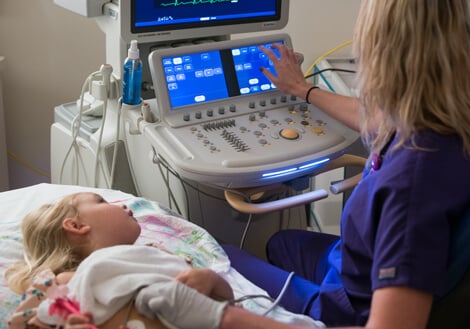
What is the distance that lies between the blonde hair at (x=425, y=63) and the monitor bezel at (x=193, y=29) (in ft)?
2.73

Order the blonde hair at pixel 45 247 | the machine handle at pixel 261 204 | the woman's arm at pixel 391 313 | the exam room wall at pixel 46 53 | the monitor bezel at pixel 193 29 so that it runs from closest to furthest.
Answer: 1. the woman's arm at pixel 391 313
2. the blonde hair at pixel 45 247
3. the machine handle at pixel 261 204
4. the monitor bezel at pixel 193 29
5. the exam room wall at pixel 46 53

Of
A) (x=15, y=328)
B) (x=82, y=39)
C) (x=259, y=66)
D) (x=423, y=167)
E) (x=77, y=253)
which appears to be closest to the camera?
(x=423, y=167)

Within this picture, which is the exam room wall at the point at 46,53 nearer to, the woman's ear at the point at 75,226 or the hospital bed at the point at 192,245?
the hospital bed at the point at 192,245

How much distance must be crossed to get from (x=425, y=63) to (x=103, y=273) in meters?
0.73

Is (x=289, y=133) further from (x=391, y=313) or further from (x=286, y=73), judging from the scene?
(x=391, y=313)

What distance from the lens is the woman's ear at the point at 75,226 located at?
1.47 meters

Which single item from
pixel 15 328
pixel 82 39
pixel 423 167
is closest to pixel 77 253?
pixel 15 328

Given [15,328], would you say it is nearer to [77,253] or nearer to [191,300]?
[77,253]

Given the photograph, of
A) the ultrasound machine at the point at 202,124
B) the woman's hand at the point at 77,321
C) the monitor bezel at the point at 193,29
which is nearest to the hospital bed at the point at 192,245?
the ultrasound machine at the point at 202,124

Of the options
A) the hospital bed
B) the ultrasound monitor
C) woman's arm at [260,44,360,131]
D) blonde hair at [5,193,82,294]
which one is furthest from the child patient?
woman's arm at [260,44,360,131]

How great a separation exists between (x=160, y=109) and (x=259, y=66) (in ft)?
1.14

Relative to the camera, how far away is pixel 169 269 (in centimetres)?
141

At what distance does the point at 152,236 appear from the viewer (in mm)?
1734

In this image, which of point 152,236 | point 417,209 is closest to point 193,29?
point 152,236
